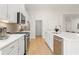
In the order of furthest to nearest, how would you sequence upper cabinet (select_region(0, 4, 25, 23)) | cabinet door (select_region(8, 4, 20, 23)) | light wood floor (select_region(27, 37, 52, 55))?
light wood floor (select_region(27, 37, 52, 55))
cabinet door (select_region(8, 4, 20, 23))
upper cabinet (select_region(0, 4, 25, 23))

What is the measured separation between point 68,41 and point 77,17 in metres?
8.31

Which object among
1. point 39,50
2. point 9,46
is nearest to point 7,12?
point 9,46

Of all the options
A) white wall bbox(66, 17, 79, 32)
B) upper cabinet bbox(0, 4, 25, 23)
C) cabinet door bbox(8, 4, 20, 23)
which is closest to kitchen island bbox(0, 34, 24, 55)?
upper cabinet bbox(0, 4, 25, 23)

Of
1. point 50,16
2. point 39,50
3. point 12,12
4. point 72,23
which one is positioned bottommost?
point 39,50

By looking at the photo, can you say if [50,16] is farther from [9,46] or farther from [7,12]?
[9,46]

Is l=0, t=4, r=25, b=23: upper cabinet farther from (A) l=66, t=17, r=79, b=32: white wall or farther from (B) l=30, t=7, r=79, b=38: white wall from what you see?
(A) l=66, t=17, r=79, b=32: white wall

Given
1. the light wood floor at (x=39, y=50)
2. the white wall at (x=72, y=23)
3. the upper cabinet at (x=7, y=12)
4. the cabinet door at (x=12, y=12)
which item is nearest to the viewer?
the upper cabinet at (x=7, y=12)

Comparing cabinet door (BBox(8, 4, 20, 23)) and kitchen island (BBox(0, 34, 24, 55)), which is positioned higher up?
cabinet door (BBox(8, 4, 20, 23))

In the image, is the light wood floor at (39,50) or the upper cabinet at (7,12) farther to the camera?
the light wood floor at (39,50)

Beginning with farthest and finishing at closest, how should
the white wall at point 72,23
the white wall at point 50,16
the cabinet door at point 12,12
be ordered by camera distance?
1. the white wall at point 50,16
2. the white wall at point 72,23
3. the cabinet door at point 12,12

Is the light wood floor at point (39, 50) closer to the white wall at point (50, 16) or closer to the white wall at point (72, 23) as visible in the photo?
the white wall at point (50, 16)

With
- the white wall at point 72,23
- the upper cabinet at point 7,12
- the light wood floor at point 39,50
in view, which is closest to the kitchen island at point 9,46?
the upper cabinet at point 7,12
